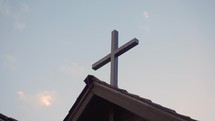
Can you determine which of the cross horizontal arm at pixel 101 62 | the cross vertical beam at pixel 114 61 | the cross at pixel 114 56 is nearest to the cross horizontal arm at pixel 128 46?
the cross at pixel 114 56

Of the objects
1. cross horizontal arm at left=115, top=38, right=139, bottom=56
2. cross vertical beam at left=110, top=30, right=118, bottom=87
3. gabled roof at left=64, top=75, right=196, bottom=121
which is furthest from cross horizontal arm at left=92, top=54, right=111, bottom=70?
gabled roof at left=64, top=75, right=196, bottom=121

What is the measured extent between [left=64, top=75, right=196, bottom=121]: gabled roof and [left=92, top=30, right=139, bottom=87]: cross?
0.70 meters

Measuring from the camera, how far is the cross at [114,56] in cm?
706

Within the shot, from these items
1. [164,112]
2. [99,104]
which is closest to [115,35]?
[99,104]

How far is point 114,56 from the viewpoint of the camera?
24.2 feet

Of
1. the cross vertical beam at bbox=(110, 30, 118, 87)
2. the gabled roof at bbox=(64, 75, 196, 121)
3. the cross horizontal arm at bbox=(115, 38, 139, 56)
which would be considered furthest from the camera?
the cross horizontal arm at bbox=(115, 38, 139, 56)

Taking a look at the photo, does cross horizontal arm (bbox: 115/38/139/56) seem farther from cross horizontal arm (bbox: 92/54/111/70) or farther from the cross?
cross horizontal arm (bbox: 92/54/111/70)

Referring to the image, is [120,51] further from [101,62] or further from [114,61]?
[101,62]

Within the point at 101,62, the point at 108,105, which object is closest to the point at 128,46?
the point at 101,62

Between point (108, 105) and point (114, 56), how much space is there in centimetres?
135

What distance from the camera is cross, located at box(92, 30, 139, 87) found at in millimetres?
7059

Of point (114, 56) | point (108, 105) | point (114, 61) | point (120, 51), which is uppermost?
point (120, 51)

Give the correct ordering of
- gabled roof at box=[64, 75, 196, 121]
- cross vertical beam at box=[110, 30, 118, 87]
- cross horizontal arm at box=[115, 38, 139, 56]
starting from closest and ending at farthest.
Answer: gabled roof at box=[64, 75, 196, 121]
cross vertical beam at box=[110, 30, 118, 87]
cross horizontal arm at box=[115, 38, 139, 56]

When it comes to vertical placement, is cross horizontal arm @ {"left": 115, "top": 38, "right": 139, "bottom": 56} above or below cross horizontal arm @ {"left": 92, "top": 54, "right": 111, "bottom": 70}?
above
